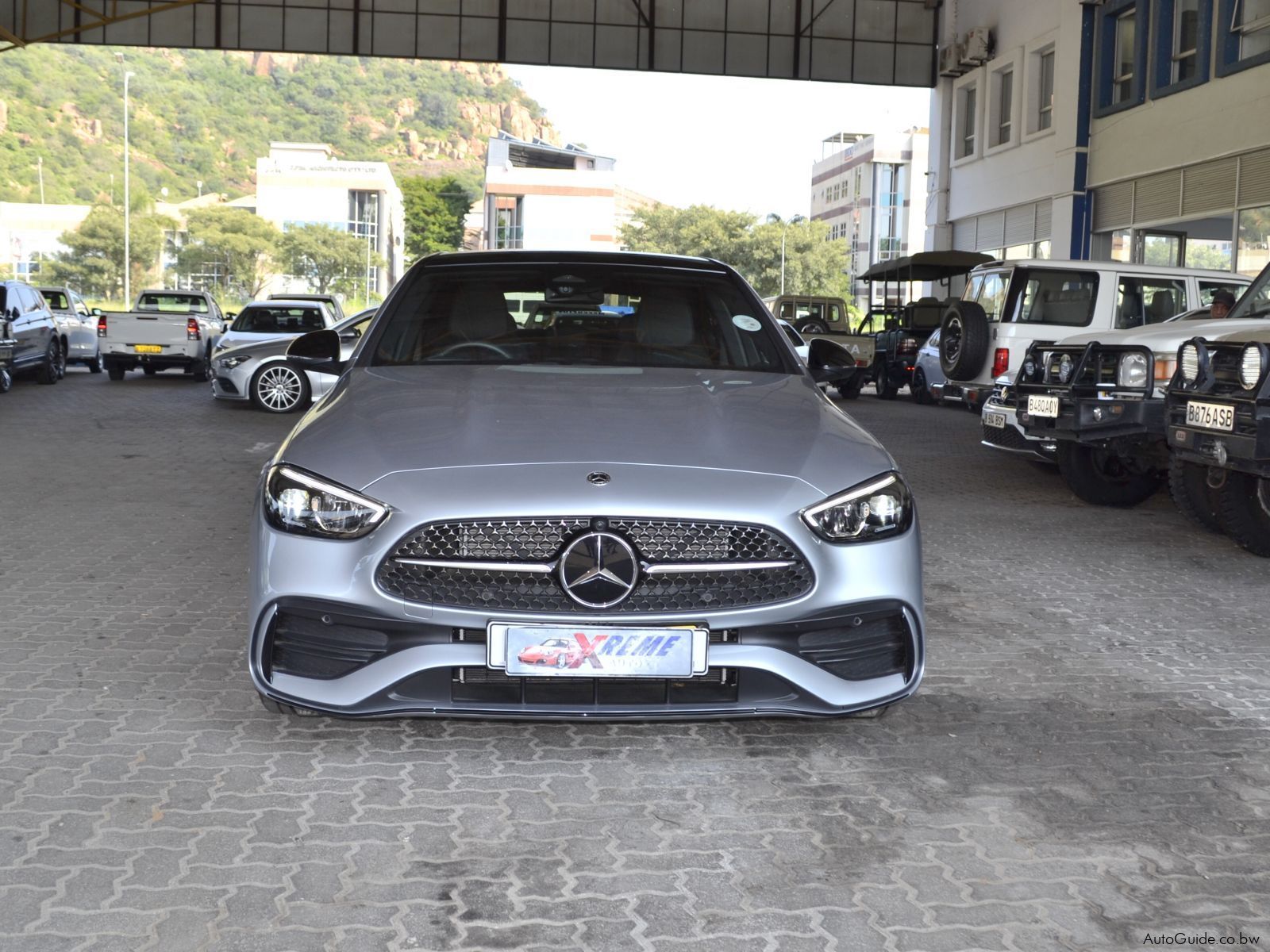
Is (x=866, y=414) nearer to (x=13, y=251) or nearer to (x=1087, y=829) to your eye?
(x=1087, y=829)

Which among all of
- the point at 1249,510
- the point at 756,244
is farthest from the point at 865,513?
the point at 756,244

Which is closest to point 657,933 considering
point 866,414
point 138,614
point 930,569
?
point 138,614

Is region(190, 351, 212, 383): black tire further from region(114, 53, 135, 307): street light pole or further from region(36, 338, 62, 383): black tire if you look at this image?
region(114, 53, 135, 307): street light pole

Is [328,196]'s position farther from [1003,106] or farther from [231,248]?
[1003,106]

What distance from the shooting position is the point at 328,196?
108062 millimetres

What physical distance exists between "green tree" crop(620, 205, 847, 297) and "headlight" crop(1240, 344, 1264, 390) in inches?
3340

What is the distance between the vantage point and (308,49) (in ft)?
87.7

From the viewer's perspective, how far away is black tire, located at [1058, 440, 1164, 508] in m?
9.73

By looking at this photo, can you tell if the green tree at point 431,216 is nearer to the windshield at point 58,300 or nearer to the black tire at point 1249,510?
the windshield at point 58,300

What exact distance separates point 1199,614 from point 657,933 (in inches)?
164

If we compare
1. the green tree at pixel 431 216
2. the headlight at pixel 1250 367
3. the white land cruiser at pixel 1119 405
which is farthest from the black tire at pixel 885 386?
the green tree at pixel 431 216

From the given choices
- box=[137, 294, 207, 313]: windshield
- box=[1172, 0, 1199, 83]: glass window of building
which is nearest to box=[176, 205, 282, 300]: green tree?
box=[137, 294, 207, 313]: windshield

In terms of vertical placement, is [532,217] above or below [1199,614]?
above

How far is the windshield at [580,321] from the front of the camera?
5027 mm
